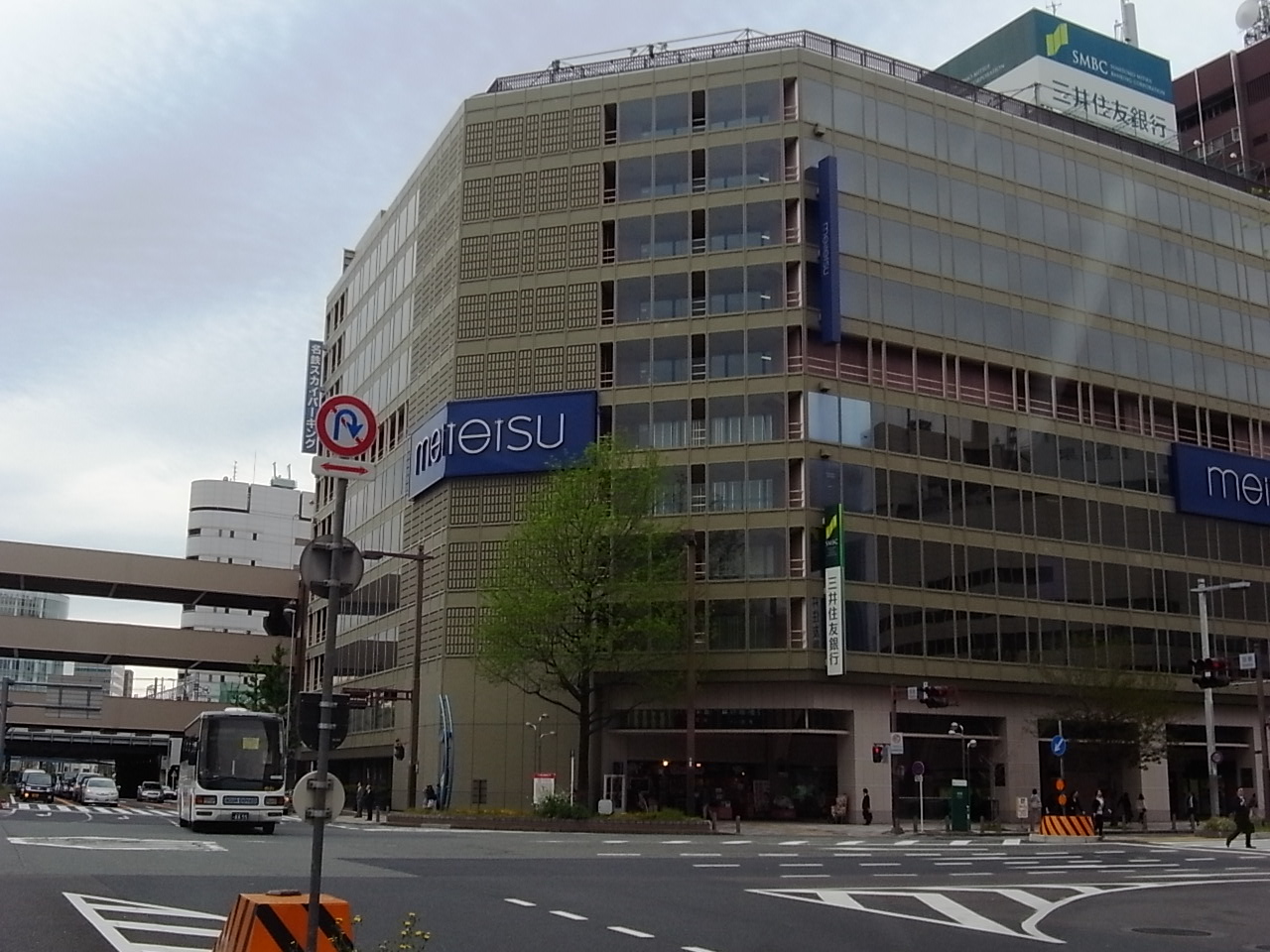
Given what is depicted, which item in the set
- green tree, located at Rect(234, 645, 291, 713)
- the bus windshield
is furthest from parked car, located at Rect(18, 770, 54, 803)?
the bus windshield

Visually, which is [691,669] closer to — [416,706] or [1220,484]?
[416,706]

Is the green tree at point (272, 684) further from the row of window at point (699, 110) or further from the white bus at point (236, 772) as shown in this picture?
the white bus at point (236, 772)

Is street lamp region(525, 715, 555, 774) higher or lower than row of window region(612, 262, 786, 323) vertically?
lower

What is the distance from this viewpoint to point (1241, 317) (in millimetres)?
67750

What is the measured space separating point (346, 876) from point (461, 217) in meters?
43.4

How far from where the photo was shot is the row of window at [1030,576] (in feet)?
177

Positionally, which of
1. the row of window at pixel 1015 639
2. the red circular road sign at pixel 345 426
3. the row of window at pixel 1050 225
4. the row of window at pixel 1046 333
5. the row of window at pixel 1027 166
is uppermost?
the row of window at pixel 1027 166

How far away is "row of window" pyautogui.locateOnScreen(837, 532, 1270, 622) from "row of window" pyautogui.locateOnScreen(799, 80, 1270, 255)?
16857 millimetres

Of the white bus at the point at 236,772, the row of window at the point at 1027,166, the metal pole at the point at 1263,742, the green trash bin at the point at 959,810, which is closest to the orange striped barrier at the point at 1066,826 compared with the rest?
the green trash bin at the point at 959,810

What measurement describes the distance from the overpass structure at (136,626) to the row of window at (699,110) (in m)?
43.5

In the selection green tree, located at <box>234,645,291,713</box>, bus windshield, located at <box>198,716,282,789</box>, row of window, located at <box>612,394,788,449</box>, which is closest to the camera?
bus windshield, located at <box>198,716,282,789</box>

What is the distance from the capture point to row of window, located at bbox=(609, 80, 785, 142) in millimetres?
57469

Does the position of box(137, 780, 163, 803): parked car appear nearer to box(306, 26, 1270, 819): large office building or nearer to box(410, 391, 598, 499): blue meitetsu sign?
box(306, 26, 1270, 819): large office building

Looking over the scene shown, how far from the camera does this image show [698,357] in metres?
56.4
